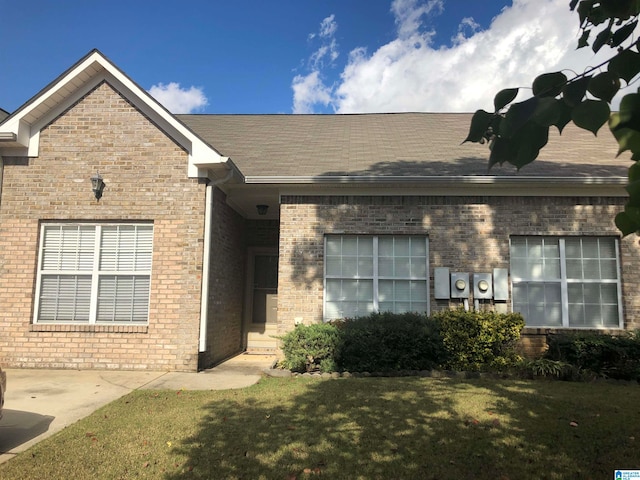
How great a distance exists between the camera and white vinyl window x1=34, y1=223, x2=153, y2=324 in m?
8.65

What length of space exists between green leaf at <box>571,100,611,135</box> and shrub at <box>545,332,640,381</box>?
24.9ft

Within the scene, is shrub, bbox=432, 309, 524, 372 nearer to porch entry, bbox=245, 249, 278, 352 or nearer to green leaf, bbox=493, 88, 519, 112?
porch entry, bbox=245, 249, 278, 352

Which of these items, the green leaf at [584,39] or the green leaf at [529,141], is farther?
the green leaf at [584,39]

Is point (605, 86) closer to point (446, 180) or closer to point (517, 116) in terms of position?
point (517, 116)

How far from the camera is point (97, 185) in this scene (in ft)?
28.3

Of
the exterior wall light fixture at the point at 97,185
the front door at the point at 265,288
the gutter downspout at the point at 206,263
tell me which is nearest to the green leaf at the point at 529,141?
the gutter downspout at the point at 206,263

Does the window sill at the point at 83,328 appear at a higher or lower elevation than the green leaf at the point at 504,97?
lower

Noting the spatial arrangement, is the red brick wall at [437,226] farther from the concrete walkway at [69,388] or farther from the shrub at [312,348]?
the concrete walkway at [69,388]

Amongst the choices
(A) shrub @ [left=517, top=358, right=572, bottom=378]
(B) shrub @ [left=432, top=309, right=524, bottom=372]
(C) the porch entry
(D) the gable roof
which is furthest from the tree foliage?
(C) the porch entry

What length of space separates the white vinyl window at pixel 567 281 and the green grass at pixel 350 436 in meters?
2.46

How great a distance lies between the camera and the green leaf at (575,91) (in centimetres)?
160

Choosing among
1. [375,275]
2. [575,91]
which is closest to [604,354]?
[375,275]

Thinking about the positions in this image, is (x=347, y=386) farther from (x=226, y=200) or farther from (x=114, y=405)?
(x=226, y=200)

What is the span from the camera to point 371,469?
3.85m
